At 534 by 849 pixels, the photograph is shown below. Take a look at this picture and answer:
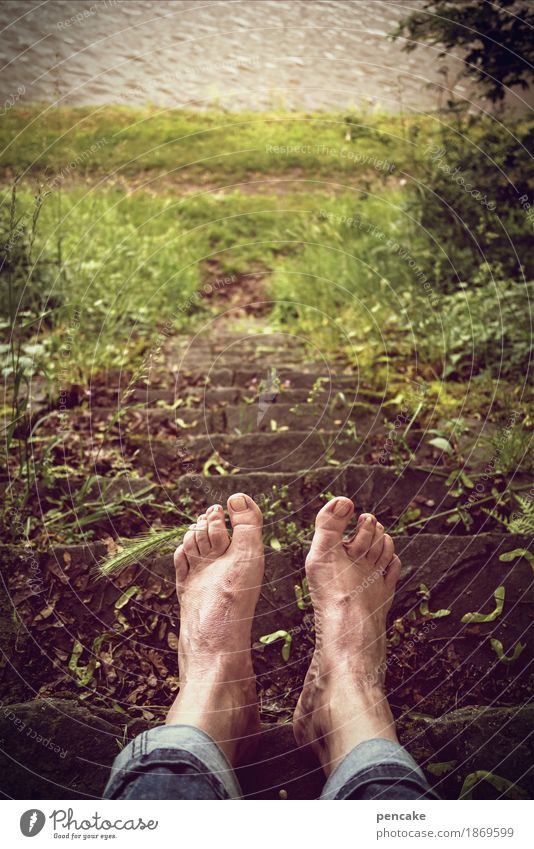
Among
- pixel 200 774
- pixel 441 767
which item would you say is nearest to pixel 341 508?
pixel 441 767

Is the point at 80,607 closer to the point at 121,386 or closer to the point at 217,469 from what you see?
the point at 217,469

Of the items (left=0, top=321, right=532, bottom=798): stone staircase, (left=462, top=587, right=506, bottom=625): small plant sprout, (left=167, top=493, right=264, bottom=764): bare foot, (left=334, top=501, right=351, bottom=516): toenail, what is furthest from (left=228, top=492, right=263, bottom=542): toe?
(left=462, top=587, right=506, bottom=625): small plant sprout

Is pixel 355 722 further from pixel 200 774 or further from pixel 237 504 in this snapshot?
pixel 237 504

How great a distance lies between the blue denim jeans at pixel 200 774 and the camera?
123cm

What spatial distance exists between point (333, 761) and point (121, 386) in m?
1.91

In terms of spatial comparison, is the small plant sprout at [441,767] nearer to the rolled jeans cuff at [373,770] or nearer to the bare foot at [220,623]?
the rolled jeans cuff at [373,770]

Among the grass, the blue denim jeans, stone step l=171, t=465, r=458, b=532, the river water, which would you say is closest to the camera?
the blue denim jeans

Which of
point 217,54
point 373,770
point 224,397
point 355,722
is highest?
point 217,54

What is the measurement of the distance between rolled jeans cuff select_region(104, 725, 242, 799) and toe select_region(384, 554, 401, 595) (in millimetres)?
659

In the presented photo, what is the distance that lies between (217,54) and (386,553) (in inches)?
172

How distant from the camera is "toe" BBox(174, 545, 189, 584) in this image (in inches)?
70.2

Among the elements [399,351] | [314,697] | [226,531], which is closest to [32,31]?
[399,351]

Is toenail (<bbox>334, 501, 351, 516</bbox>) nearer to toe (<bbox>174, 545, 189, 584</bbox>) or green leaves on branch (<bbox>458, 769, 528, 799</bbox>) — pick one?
toe (<bbox>174, 545, 189, 584</bbox>)

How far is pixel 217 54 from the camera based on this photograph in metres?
4.76
